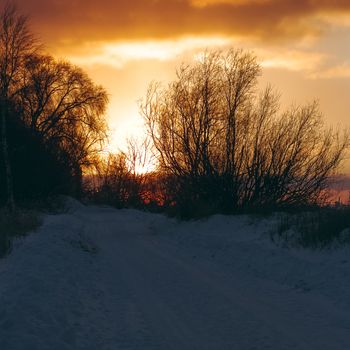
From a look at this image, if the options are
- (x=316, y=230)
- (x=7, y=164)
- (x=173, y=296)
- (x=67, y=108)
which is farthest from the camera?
(x=67, y=108)

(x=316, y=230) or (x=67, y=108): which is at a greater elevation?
(x=67, y=108)

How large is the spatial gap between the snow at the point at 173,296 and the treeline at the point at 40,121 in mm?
15046

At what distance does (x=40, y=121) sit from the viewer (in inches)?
1688

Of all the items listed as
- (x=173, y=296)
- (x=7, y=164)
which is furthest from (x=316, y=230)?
(x=7, y=164)

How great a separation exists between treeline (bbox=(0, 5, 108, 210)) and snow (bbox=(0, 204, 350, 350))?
49.4 ft

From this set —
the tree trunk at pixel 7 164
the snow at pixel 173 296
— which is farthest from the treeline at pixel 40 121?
the snow at pixel 173 296

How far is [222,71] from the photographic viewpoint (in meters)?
26.4

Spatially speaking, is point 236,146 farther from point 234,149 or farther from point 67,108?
point 67,108

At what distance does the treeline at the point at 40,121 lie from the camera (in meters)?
31.4

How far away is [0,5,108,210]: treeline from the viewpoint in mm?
31375

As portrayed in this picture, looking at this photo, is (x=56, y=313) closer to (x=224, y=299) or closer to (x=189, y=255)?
(x=224, y=299)

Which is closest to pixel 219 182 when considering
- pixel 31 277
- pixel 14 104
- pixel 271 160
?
pixel 271 160

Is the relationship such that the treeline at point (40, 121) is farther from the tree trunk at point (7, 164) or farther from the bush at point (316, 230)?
the bush at point (316, 230)

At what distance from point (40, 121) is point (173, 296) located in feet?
115
